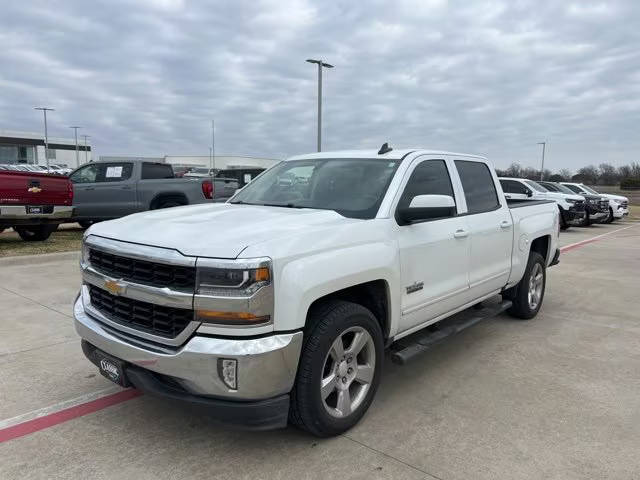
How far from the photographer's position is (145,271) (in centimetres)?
296

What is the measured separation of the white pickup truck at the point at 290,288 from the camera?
2707mm

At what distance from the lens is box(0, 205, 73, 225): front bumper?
31.1 feet

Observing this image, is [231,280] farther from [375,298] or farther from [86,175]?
[86,175]

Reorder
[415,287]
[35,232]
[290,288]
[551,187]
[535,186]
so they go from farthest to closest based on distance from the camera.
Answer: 1. [551,187]
2. [535,186]
3. [35,232]
4. [415,287]
5. [290,288]

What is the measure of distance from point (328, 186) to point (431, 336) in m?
1.47

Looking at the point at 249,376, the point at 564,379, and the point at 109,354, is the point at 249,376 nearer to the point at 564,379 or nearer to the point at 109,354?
the point at 109,354

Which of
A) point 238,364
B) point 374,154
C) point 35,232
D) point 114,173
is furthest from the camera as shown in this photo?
point 114,173

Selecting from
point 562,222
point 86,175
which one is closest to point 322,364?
point 86,175

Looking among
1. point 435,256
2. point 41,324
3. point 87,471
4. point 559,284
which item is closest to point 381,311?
point 435,256

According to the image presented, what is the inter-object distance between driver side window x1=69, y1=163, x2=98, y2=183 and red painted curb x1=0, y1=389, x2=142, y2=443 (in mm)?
10198

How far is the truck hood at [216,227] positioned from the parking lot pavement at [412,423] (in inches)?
49.5

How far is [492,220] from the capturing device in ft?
16.1

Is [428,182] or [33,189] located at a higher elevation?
[428,182]

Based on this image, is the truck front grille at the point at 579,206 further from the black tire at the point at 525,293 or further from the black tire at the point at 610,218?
the black tire at the point at 525,293
